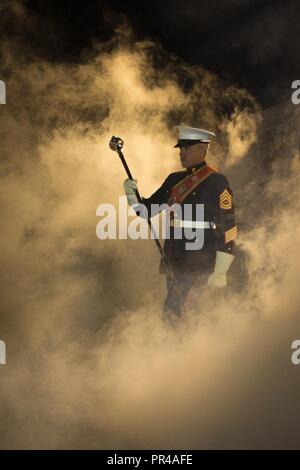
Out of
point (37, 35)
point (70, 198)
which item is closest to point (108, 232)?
point (70, 198)

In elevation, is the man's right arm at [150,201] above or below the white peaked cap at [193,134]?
below

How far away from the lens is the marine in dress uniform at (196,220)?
4.66 m

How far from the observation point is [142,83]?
17.1 feet

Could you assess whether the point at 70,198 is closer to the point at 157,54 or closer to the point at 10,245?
the point at 10,245

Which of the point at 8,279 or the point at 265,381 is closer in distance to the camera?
the point at 265,381

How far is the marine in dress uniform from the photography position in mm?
4660

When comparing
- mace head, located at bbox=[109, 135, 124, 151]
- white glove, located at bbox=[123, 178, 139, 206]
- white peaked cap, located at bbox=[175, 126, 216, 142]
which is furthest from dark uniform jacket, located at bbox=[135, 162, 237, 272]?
mace head, located at bbox=[109, 135, 124, 151]

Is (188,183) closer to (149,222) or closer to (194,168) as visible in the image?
(194,168)

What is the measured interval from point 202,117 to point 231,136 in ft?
0.95

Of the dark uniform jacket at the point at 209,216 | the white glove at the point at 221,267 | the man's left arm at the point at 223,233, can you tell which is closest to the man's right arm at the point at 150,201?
the dark uniform jacket at the point at 209,216

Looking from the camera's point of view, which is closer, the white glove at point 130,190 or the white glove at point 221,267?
the white glove at point 221,267

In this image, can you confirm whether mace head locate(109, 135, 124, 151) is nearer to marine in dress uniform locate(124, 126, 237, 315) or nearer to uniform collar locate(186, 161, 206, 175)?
marine in dress uniform locate(124, 126, 237, 315)

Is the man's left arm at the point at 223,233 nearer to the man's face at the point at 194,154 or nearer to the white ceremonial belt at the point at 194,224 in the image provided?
the white ceremonial belt at the point at 194,224
